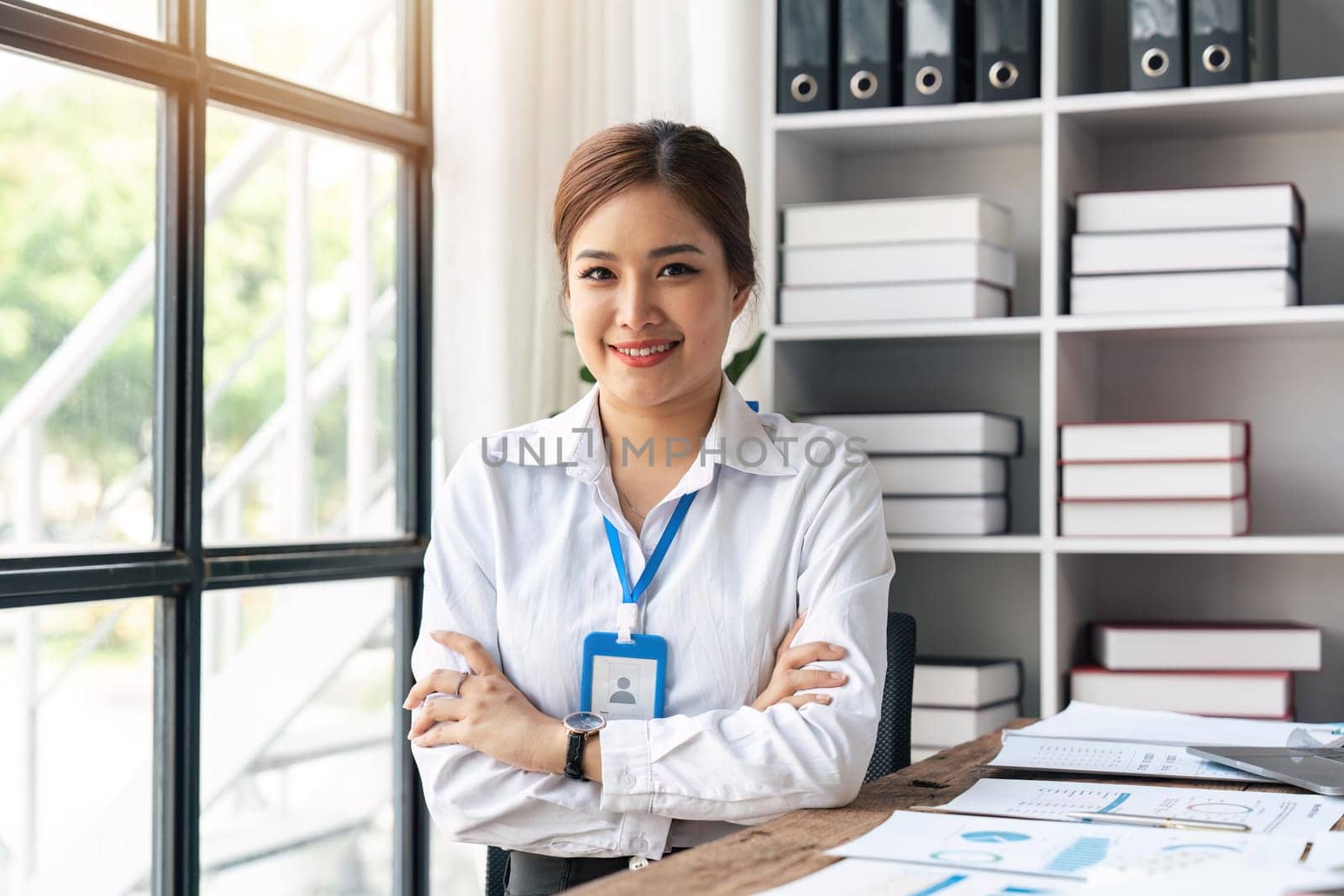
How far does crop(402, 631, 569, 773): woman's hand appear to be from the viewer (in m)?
1.49

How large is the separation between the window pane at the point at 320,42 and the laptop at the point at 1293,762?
1873 mm

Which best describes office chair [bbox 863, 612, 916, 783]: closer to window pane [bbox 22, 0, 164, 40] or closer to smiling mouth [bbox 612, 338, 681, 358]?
smiling mouth [bbox 612, 338, 681, 358]

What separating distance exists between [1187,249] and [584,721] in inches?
61.0

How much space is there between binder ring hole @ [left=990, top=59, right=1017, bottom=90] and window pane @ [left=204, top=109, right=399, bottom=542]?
1.16 metres

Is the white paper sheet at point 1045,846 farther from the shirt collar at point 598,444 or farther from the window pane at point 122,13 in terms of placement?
the window pane at point 122,13

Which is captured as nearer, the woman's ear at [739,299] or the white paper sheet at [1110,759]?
the white paper sheet at [1110,759]


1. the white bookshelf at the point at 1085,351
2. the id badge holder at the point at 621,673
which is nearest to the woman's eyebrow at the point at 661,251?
the id badge holder at the point at 621,673

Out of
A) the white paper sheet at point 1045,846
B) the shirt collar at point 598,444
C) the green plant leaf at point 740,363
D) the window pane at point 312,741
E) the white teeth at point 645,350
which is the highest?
the green plant leaf at point 740,363

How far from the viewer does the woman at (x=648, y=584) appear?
146cm

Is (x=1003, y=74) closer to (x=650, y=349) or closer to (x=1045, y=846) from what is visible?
(x=650, y=349)

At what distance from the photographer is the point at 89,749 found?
241 centimetres

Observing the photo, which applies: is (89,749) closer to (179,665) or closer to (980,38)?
(179,665)

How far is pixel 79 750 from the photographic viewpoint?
2.40m

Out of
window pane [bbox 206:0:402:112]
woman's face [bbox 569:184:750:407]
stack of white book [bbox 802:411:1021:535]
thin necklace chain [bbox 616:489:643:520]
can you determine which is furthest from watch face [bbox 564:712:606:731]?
window pane [bbox 206:0:402:112]
